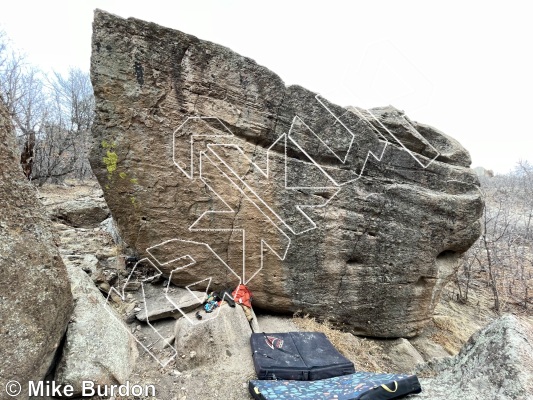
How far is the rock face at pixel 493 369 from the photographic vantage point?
2826 mm

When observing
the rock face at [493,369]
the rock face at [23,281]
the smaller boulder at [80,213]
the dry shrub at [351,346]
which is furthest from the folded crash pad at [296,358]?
the smaller boulder at [80,213]

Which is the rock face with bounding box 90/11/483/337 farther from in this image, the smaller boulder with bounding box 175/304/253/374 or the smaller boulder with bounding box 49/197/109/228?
the smaller boulder with bounding box 49/197/109/228

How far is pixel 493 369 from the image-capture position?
120 inches

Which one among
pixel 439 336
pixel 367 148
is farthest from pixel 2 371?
pixel 439 336

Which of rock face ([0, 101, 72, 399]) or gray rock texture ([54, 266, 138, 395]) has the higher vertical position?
rock face ([0, 101, 72, 399])

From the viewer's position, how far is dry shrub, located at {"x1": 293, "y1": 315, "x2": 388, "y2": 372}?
4.77 m

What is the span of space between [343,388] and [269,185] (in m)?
2.81

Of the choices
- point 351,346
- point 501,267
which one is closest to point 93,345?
point 351,346

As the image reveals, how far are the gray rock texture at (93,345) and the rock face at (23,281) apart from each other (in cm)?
19

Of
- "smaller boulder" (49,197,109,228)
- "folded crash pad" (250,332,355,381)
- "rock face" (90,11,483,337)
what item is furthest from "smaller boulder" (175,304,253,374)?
"smaller boulder" (49,197,109,228)

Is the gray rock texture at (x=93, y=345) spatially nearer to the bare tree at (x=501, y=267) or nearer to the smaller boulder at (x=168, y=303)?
the smaller boulder at (x=168, y=303)

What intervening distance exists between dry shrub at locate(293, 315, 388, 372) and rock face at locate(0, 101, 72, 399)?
357 cm

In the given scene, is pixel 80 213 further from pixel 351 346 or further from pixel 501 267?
pixel 501 267

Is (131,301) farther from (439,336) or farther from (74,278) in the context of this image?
(439,336)
